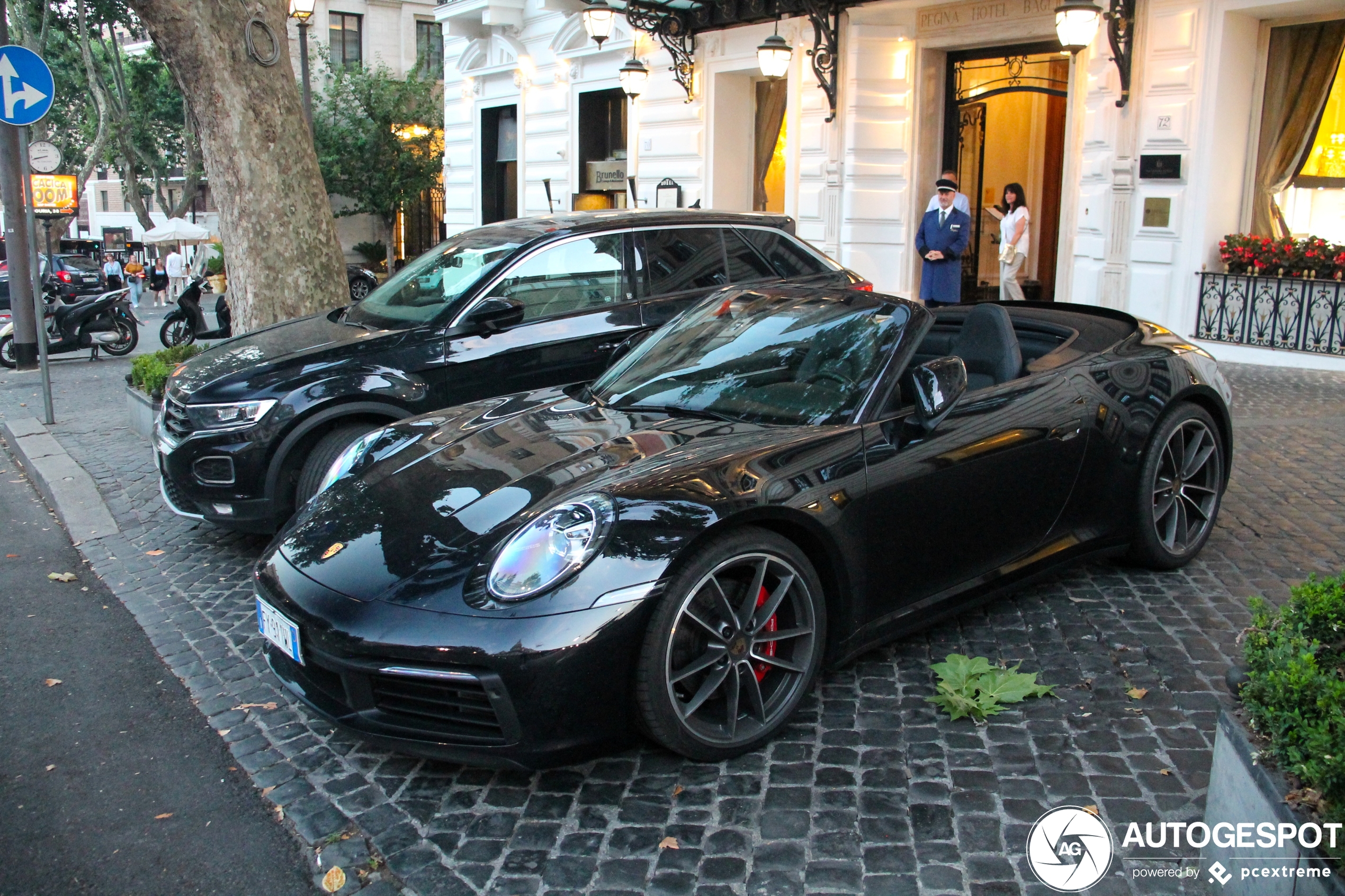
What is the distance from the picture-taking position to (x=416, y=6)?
39.6 metres

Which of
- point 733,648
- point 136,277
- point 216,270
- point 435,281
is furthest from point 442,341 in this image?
point 216,270

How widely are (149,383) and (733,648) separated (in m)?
7.07

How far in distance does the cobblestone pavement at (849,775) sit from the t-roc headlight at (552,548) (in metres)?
0.69

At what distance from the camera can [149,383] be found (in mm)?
8977

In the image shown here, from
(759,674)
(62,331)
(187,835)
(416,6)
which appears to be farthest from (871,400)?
(416,6)

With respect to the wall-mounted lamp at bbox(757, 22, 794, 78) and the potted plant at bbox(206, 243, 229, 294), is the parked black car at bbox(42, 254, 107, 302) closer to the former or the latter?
the potted plant at bbox(206, 243, 229, 294)

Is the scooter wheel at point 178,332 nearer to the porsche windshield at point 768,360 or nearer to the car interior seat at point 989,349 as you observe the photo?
the porsche windshield at point 768,360

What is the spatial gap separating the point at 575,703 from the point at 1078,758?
160 centimetres

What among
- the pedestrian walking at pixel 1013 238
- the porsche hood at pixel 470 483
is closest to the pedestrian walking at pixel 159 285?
the pedestrian walking at pixel 1013 238

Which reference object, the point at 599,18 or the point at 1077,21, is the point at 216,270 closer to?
the point at 599,18

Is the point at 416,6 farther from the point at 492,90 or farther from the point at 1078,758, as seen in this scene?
the point at 1078,758

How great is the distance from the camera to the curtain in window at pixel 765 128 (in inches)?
680

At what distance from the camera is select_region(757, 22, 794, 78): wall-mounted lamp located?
14.6 meters

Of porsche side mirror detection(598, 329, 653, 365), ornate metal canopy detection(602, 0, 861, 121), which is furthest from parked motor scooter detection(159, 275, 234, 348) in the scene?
porsche side mirror detection(598, 329, 653, 365)
